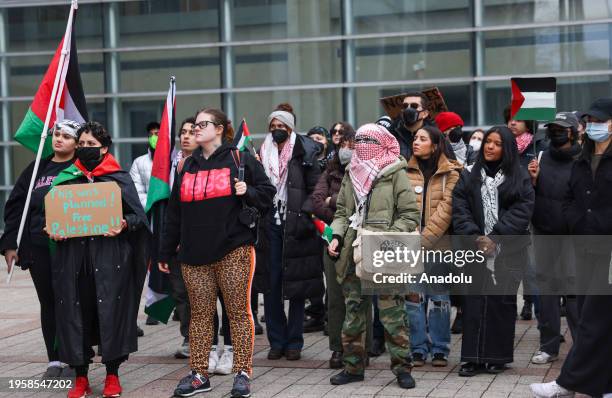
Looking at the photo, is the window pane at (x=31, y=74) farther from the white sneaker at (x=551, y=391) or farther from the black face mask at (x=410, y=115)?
the white sneaker at (x=551, y=391)

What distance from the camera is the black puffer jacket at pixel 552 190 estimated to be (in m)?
7.95

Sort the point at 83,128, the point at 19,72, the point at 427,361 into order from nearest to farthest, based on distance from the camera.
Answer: the point at 83,128, the point at 427,361, the point at 19,72

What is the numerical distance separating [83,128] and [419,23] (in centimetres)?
1174

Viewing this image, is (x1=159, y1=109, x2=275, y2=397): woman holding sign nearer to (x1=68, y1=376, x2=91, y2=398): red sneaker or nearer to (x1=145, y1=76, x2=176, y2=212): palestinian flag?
(x1=68, y1=376, x2=91, y2=398): red sneaker

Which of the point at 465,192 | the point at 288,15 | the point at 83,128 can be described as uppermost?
the point at 288,15

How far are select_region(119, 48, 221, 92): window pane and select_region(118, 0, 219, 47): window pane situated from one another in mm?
240

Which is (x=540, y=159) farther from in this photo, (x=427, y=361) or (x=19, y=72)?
(x=19, y=72)

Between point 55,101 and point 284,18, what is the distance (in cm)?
1135

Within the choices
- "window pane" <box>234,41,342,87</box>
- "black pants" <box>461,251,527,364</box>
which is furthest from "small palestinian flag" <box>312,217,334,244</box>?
"window pane" <box>234,41,342,87</box>

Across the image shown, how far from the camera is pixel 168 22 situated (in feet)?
63.8

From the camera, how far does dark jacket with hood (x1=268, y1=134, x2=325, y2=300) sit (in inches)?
326

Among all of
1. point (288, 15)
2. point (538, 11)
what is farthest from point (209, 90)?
point (538, 11)

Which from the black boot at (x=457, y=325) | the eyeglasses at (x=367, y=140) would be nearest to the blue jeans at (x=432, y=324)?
the eyeglasses at (x=367, y=140)

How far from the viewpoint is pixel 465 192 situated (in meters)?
7.56
